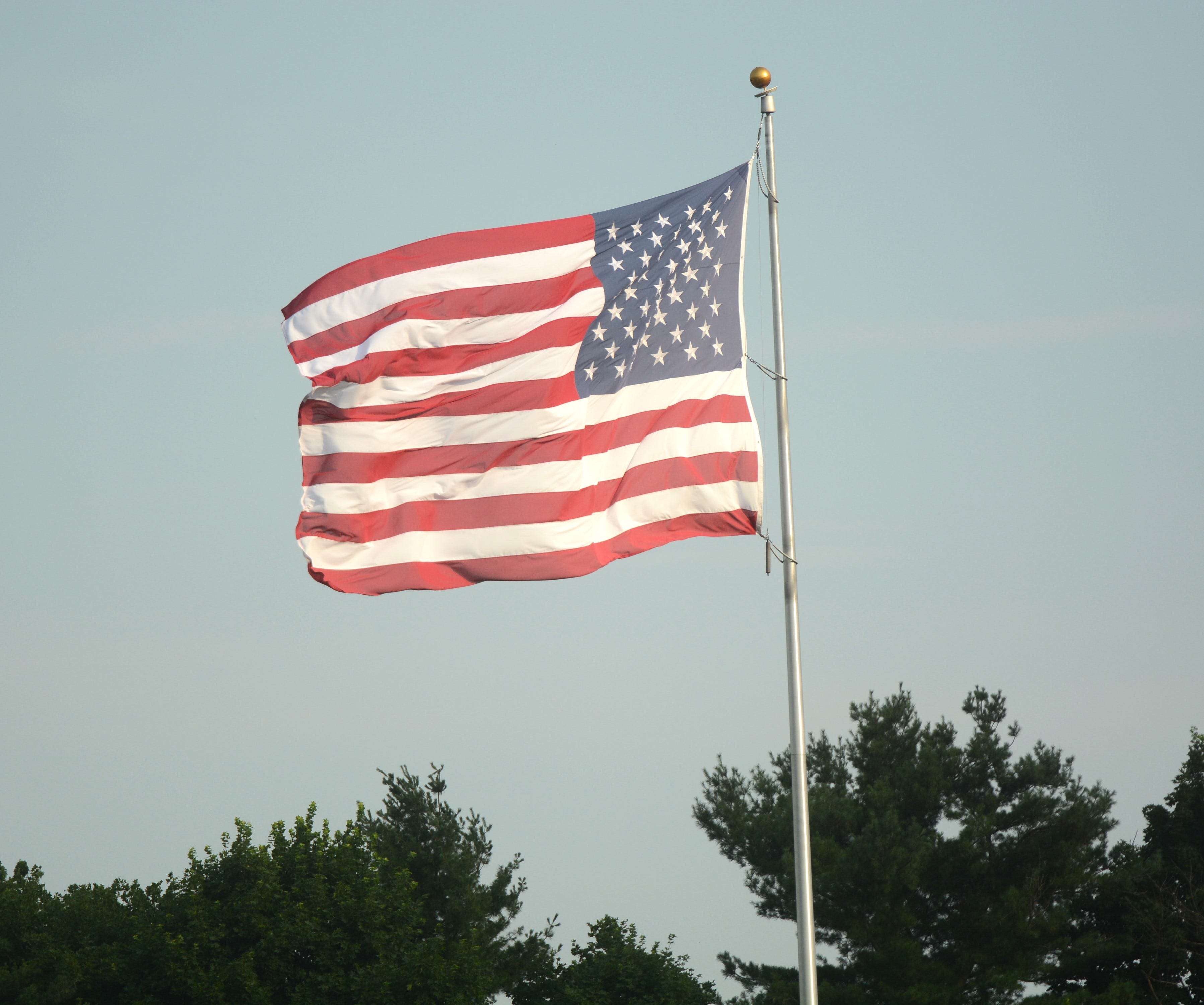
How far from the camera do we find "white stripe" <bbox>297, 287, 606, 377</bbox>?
11969 millimetres

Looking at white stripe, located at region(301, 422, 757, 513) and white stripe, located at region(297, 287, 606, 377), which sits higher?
white stripe, located at region(297, 287, 606, 377)

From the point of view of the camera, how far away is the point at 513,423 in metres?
11.8

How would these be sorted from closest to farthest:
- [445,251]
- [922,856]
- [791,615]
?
[791,615] → [445,251] → [922,856]

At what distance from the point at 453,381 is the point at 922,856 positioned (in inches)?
1120

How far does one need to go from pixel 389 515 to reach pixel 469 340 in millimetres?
1669

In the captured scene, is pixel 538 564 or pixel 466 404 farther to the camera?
pixel 466 404

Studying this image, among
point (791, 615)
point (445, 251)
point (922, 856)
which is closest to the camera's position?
point (791, 615)

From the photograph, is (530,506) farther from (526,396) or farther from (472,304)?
(472,304)

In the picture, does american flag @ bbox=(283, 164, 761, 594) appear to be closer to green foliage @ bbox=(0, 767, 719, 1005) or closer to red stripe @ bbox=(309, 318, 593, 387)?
red stripe @ bbox=(309, 318, 593, 387)

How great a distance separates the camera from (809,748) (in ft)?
136

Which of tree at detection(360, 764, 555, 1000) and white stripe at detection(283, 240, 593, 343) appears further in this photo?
tree at detection(360, 764, 555, 1000)

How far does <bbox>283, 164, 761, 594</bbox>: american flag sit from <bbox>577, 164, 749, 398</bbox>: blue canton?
0.01 meters

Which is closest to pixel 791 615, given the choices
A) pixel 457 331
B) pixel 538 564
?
pixel 538 564

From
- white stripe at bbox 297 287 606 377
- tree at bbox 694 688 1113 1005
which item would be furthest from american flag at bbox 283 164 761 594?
tree at bbox 694 688 1113 1005
